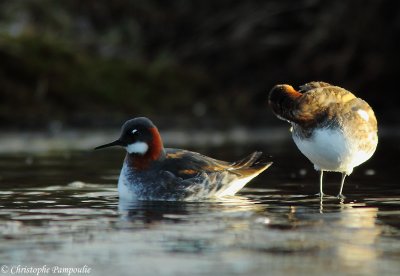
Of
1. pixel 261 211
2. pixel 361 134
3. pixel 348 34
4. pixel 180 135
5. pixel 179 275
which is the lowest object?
pixel 179 275

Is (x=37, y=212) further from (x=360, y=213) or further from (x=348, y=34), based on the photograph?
(x=348, y=34)

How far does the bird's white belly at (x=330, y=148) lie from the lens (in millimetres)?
10859

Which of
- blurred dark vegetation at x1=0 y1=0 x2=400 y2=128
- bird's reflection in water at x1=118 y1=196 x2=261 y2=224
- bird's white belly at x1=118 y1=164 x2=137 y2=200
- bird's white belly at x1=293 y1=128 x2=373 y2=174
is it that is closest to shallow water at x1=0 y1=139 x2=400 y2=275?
bird's reflection in water at x1=118 y1=196 x2=261 y2=224

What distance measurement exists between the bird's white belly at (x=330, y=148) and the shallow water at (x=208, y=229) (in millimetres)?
402

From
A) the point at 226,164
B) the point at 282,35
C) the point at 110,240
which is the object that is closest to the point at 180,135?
the point at 282,35

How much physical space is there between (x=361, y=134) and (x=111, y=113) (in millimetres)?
11430

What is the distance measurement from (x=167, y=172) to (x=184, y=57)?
14305 millimetres

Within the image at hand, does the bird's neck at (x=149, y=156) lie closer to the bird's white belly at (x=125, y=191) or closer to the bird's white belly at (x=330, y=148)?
the bird's white belly at (x=125, y=191)

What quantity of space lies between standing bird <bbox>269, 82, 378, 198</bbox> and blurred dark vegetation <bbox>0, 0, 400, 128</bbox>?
10.8 meters

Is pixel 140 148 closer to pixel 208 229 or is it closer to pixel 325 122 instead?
pixel 325 122

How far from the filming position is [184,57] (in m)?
25.1

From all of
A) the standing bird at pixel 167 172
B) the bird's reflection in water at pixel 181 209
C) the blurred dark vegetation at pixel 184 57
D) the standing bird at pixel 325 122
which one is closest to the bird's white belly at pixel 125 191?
the standing bird at pixel 167 172

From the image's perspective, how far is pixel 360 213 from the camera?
31.3 ft

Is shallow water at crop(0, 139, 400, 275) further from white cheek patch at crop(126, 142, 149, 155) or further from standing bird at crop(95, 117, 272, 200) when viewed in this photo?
white cheek patch at crop(126, 142, 149, 155)
